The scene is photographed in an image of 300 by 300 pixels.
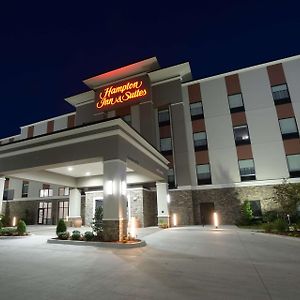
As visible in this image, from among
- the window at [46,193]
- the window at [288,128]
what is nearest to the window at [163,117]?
the window at [288,128]

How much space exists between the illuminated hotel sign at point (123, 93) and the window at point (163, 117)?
8.39ft

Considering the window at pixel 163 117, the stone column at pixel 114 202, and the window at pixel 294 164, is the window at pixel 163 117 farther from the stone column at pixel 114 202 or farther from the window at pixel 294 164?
the stone column at pixel 114 202

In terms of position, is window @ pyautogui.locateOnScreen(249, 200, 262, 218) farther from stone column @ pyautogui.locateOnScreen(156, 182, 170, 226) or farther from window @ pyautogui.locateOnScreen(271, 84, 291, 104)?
window @ pyautogui.locateOnScreen(271, 84, 291, 104)

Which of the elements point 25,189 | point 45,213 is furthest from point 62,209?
point 25,189

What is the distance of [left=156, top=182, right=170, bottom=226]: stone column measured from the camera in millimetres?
22844

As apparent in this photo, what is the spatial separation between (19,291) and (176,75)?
1079 inches

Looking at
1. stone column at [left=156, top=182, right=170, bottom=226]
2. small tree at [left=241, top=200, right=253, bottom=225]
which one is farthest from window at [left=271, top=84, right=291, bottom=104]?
stone column at [left=156, top=182, right=170, bottom=226]

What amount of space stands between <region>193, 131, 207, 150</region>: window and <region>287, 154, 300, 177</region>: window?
8838mm

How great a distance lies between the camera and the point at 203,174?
2661 centimetres

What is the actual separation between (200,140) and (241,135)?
182 inches

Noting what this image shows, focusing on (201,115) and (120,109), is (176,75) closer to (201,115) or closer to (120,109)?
(201,115)

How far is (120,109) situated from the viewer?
3066 centimetres

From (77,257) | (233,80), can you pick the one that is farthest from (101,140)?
(233,80)

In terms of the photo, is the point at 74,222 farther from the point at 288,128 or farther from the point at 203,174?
the point at 288,128
